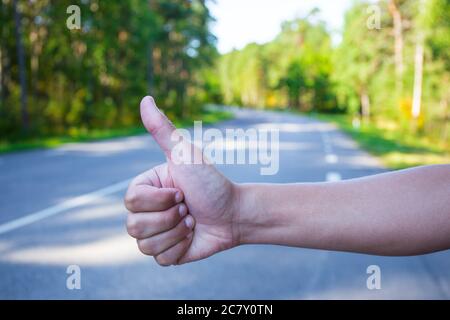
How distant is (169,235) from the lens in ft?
5.42

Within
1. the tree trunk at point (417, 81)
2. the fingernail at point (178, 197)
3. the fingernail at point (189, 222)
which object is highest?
the tree trunk at point (417, 81)

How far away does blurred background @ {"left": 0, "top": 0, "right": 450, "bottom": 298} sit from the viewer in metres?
3.78

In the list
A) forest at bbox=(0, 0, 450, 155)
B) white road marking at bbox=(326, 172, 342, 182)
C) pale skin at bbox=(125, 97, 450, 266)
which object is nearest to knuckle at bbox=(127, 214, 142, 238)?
pale skin at bbox=(125, 97, 450, 266)

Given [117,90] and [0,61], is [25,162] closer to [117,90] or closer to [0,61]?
[0,61]

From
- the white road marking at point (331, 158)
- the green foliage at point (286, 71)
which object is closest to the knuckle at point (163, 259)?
the white road marking at point (331, 158)

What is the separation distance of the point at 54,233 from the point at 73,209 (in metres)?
1.18

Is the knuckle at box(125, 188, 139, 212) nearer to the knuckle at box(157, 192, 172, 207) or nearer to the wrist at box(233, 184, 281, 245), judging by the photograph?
the knuckle at box(157, 192, 172, 207)

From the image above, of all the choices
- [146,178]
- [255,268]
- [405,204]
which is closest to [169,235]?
[146,178]

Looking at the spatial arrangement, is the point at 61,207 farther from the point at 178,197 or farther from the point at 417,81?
the point at 417,81

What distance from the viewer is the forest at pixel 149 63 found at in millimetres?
20031

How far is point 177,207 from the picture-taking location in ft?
5.36

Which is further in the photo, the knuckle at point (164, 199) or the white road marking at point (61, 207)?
the white road marking at point (61, 207)

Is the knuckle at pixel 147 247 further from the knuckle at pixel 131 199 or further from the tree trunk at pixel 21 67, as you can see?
the tree trunk at pixel 21 67

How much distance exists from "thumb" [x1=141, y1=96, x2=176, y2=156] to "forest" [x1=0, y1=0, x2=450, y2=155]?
11.7 metres
